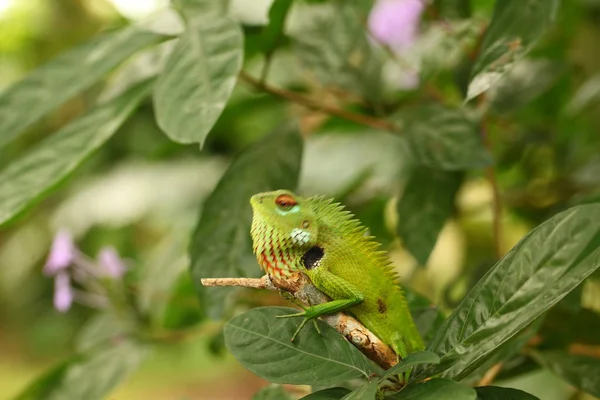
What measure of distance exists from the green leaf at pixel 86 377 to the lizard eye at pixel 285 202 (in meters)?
0.50

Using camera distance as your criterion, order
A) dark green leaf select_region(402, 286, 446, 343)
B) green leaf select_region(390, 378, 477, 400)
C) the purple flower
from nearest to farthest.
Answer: green leaf select_region(390, 378, 477, 400) → dark green leaf select_region(402, 286, 446, 343) → the purple flower

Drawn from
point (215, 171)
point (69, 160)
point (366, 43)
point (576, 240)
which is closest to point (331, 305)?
point (576, 240)

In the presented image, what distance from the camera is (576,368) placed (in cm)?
70

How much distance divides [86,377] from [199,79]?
52 cm

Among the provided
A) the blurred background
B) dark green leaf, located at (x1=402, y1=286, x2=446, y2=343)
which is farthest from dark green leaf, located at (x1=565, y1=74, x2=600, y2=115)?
dark green leaf, located at (x1=402, y1=286, x2=446, y2=343)

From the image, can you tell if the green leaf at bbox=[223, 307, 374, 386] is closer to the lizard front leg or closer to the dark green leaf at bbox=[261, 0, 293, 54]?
the lizard front leg

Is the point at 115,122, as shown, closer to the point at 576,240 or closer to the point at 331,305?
the point at 331,305

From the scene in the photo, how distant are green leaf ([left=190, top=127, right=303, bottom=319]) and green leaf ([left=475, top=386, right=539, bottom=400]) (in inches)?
11.9

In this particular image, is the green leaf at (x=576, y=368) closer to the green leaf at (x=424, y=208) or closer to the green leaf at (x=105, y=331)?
the green leaf at (x=424, y=208)

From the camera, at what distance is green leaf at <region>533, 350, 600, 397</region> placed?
68 cm

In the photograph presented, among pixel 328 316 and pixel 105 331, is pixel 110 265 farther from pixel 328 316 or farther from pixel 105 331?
pixel 328 316

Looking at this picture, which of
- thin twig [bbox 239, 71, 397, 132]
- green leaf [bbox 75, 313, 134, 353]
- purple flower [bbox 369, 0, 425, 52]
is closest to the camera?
thin twig [bbox 239, 71, 397, 132]

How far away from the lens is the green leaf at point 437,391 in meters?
0.42

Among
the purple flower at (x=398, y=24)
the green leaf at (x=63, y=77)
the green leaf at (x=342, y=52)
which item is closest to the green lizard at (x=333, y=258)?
the green leaf at (x=63, y=77)
